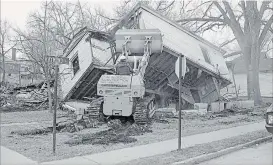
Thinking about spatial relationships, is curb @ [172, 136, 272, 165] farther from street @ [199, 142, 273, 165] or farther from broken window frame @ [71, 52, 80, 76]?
broken window frame @ [71, 52, 80, 76]

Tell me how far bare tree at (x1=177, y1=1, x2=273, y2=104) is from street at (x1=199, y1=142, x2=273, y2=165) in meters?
12.4

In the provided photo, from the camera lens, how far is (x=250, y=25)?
20781mm

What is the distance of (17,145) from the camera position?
8875 millimetres

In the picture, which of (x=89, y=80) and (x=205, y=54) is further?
(x=205, y=54)

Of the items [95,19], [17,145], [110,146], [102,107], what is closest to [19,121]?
[102,107]

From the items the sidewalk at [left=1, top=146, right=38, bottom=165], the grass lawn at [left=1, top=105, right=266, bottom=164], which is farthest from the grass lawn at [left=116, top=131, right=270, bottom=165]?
the sidewalk at [left=1, top=146, right=38, bottom=165]

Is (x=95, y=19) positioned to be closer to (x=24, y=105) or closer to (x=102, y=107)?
(x=24, y=105)

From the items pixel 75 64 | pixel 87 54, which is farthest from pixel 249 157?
pixel 75 64

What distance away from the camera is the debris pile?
9.33 meters

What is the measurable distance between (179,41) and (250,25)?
16.5 ft

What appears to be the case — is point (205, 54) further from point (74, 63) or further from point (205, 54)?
point (74, 63)

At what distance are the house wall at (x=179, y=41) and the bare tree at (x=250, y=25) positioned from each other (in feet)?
8.44

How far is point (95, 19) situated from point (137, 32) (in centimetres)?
1403

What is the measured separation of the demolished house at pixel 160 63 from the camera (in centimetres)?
1770
